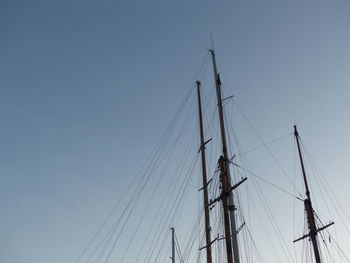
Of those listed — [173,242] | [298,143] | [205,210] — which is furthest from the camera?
[173,242]

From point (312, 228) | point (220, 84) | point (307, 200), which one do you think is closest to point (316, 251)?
point (312, 228)

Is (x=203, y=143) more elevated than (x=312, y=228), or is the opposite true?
(x=203, y=143)

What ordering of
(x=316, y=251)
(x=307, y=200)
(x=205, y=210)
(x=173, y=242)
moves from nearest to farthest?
1. (x=205, y=210)
2. (x=316, y=251)
3. (x=307, y=200)
4. (x=173, y=242)

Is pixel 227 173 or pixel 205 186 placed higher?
pixel 205 186

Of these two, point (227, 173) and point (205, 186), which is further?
point (205, 186)

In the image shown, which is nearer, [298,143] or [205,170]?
[205,170]

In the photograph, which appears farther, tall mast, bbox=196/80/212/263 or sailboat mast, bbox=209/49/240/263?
tall mast, bbox=196/80/212/263

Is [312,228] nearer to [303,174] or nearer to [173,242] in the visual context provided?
[303,174]

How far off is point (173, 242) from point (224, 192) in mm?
34088

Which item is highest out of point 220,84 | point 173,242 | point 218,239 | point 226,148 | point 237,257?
point 220,84

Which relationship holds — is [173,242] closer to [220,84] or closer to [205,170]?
[205,170]

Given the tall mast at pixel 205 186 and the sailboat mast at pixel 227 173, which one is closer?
Answer: the sailboat mast at pixel 227 173

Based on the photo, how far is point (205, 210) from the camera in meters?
37.3

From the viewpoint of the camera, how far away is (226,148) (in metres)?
34.9
